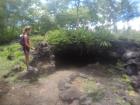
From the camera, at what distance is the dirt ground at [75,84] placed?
36.1 ft

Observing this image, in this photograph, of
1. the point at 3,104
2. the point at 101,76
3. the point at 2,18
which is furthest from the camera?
the point at 2,18

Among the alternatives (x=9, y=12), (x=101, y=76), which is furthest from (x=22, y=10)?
(x=101, y=76)

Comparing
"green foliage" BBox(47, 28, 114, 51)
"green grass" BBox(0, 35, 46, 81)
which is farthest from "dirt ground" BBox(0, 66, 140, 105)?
"green foliage" BBox(47, 28, 114, 51)

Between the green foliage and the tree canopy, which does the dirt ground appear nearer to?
the green foliage

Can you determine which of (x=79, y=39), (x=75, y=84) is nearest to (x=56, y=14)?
(x=79, y=39)

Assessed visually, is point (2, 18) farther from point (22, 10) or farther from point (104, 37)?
point (104, 37)

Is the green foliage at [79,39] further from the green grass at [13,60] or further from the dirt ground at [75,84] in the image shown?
the dirt ground at [75,84]

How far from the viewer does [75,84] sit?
12445 millimetres

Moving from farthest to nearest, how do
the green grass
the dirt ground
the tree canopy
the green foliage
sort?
1. the tree canopy
2. the green foliage
3. the green grass
4. the dirt ground

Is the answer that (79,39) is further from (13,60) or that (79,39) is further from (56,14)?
(56,14)

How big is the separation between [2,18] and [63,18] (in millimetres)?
10663

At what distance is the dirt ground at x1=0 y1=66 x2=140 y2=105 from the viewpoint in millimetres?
10992

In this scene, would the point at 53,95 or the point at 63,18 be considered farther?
the point at 63,18

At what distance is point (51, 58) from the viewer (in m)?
14.6
